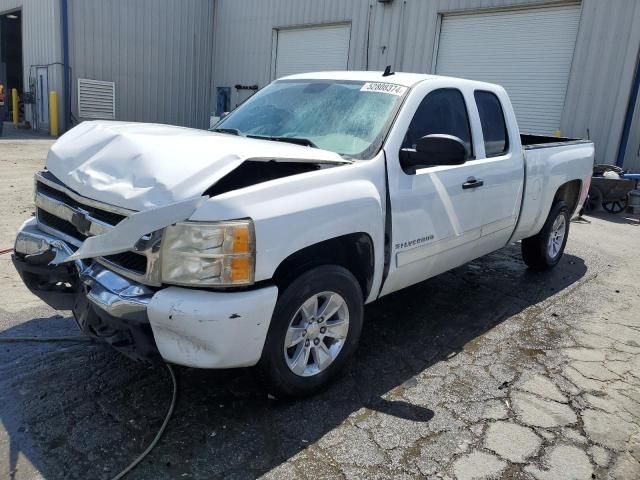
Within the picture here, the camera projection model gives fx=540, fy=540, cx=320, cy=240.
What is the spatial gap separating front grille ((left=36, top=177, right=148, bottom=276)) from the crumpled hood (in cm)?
9

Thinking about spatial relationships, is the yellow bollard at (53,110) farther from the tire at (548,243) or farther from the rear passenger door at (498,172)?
the rear passenger door at (498,172)

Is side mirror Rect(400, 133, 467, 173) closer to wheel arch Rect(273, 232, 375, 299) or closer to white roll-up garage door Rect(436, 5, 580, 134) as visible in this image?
wheel arch Rect(273, 232, 375, 299)

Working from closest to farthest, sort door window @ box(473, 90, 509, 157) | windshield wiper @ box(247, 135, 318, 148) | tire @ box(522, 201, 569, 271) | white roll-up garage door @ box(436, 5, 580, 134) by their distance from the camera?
windshield wiper @ box(247, 135, 318, 148) < door window @ box(473, 90, 509, 157) < tire @ box(522, 201, 569, 271) < white roll-up garage door @ box(436, 5, 580, 134)

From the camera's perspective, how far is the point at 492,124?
462 cm

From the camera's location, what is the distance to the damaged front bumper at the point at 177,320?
2.49 m

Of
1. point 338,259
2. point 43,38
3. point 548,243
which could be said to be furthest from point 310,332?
point 43,38

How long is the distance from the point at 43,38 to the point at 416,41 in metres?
12.3

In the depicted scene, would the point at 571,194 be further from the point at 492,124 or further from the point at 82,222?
the point at 82,222

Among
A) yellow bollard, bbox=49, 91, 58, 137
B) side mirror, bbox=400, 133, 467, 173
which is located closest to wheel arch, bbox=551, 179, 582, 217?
side mirror, bbox=400, 133, 467, 173

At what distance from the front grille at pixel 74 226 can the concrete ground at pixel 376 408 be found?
2.75 ft

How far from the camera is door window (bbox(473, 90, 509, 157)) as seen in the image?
4.48 meters

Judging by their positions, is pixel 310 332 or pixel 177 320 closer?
pixel 177 320

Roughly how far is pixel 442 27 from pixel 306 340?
503 inches

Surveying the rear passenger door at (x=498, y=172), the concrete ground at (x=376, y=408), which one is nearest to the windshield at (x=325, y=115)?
the rear passenger door at (x=498, y=172)
